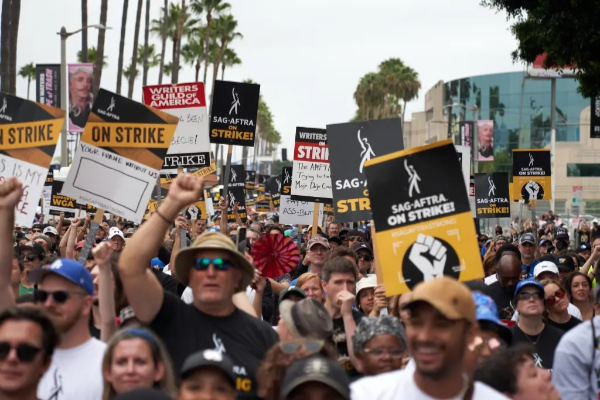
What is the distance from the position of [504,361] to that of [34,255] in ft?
25.0

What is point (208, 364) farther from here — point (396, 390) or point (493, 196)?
point (493, 196)

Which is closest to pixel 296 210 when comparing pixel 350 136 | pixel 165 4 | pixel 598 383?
pixel 350 136

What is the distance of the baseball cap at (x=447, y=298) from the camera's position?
163 inches

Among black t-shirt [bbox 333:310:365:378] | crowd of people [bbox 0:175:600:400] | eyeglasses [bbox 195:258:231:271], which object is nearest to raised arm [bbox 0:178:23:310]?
crowd of people [bbox 0:175:600:400]

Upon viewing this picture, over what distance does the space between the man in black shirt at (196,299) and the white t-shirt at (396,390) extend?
0.99m

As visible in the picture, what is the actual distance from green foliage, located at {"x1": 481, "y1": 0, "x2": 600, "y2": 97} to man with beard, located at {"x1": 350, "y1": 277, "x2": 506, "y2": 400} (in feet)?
46.8

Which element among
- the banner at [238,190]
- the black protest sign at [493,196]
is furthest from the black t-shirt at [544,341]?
the black protest sign at [493,196]

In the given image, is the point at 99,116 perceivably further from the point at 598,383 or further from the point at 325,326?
the point at 598,383

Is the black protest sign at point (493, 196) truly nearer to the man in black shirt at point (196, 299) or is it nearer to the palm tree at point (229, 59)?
the man in black shirt at point (196, 299)

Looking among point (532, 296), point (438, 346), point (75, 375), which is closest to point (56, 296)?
point (75, 375)

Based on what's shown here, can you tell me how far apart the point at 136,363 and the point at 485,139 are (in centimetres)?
7140

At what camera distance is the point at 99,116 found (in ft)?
32.2

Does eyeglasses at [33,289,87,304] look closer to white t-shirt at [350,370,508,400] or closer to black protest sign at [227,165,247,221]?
white t-shirt at [350,370,508,400]

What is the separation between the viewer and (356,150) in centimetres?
1029
